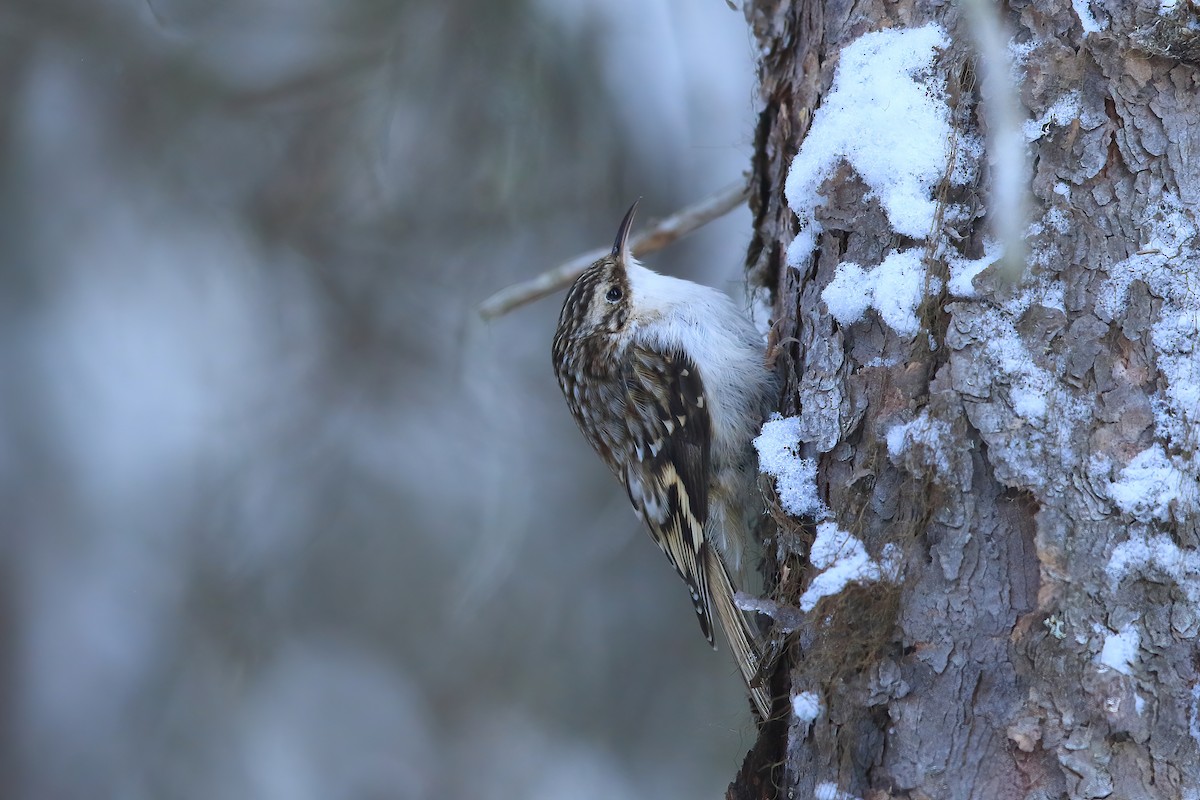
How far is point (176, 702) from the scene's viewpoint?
373cm

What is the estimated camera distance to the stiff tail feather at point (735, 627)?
1.80 metres

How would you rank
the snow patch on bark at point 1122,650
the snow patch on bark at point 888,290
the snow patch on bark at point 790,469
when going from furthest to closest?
1. the snow patch on bark at point 790,469
2. the snow patch on bark at point 888,290
3. the snow patch on bark at point 1122,650

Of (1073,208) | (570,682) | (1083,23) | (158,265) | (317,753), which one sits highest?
(1083,23)

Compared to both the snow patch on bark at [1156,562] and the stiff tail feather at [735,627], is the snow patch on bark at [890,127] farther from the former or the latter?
the stiff tail feather at [735,627]

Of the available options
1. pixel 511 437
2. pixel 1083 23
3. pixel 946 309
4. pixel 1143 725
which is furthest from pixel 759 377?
pixel 511 437

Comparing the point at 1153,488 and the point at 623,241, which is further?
the point at 623,241

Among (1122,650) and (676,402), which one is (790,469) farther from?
(676,402)

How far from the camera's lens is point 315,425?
366 centimetres

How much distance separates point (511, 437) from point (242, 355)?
1190 mm

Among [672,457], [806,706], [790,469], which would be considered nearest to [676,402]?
[672,457]

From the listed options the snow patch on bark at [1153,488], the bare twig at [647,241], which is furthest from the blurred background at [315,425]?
the snow patch on bark at [1153,488]

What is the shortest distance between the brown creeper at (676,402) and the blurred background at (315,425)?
46cm

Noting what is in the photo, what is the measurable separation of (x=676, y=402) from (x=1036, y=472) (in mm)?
1076

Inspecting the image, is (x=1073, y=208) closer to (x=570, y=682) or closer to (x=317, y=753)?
(x=570, y=682)
